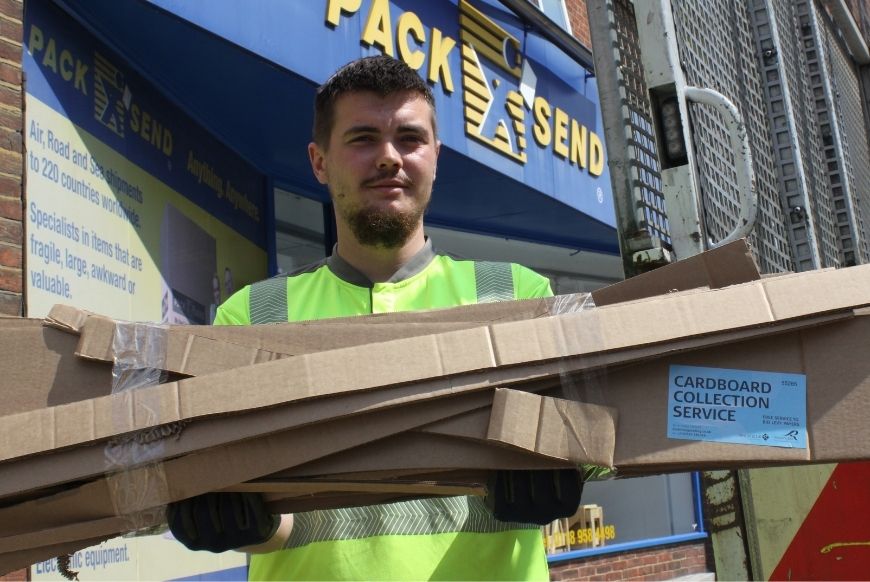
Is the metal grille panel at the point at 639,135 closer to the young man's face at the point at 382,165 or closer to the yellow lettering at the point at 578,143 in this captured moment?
the young man's face at the point at 382,165

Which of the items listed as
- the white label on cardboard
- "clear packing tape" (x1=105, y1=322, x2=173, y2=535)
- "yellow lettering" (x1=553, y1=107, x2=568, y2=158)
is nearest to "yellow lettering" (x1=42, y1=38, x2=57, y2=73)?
"clear packing tape" (x1=105, y1=322, x2=173, y2=535)

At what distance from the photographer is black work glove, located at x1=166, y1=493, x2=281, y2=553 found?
5.75 feet

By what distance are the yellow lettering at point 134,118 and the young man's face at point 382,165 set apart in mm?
2696

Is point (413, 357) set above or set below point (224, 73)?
below

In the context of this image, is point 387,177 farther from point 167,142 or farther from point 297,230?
point 297,230

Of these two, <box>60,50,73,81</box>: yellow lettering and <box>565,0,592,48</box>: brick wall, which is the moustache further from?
<box>565,0,592,48</box>: brick wall

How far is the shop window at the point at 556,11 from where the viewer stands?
8.49 m

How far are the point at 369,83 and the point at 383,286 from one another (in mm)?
469

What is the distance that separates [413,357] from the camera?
1.63m

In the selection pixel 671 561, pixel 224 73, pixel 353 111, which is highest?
pixel 224 73

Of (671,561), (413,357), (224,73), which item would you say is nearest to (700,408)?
(413,357)

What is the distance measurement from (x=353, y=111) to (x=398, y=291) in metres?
0.43

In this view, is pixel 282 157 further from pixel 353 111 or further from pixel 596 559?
pixel 596 559

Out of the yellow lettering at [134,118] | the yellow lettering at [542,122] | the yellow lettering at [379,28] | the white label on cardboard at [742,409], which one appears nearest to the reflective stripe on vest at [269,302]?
the white label on cardboard at [742,409]
